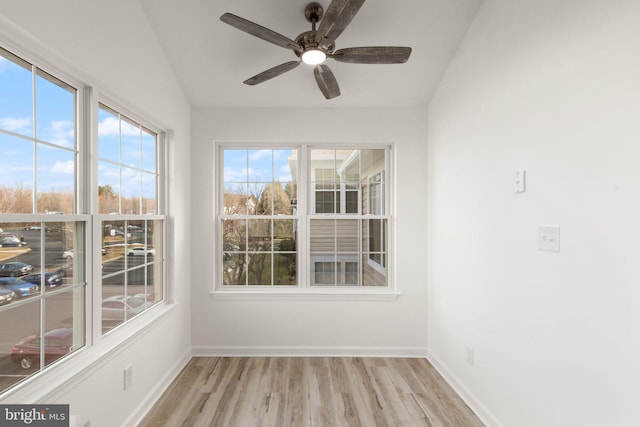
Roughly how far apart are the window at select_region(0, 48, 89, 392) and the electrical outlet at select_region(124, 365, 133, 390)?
39cm

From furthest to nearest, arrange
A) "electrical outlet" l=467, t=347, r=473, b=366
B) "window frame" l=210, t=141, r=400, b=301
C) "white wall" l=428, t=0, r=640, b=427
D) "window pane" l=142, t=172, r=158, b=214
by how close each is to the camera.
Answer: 1. "window frame" l=210, t=141, r=400, b=301
2. "window pane" l=142, t=172, r=158, b=214
3. "electrical outlet" l=467, t=347, r=473, b=366
4. "white wall" l=428, t=0, r=640, b=427

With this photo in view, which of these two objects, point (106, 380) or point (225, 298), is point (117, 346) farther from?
point (225, 298)

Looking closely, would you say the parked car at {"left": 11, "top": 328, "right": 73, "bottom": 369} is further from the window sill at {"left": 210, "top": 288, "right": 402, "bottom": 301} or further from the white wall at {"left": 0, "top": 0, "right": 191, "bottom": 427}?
the window sill at {"left": 210, "top": 288, "right": 402, "bottom": 301}

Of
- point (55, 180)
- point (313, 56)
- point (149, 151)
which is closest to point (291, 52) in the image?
point (313, 56)

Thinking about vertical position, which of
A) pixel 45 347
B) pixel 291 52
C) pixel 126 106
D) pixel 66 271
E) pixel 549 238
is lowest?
pixel 45 347

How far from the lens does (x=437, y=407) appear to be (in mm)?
2369

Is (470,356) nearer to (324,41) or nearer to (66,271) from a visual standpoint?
(324,41)

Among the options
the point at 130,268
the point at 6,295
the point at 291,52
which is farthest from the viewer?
the point at 291,52

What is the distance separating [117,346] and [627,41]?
286cm

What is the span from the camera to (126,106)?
217 centimetres

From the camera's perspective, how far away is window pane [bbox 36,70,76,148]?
1.54 metres

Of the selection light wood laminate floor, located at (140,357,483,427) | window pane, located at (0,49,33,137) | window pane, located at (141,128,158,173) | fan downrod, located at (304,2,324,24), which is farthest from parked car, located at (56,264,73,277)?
fan downrod, located at (304,2,324,24)

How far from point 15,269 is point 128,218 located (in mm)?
847

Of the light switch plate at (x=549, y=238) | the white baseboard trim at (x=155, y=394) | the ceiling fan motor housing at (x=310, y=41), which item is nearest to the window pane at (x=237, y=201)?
the white baseboard trim at (x=155, y=394)
